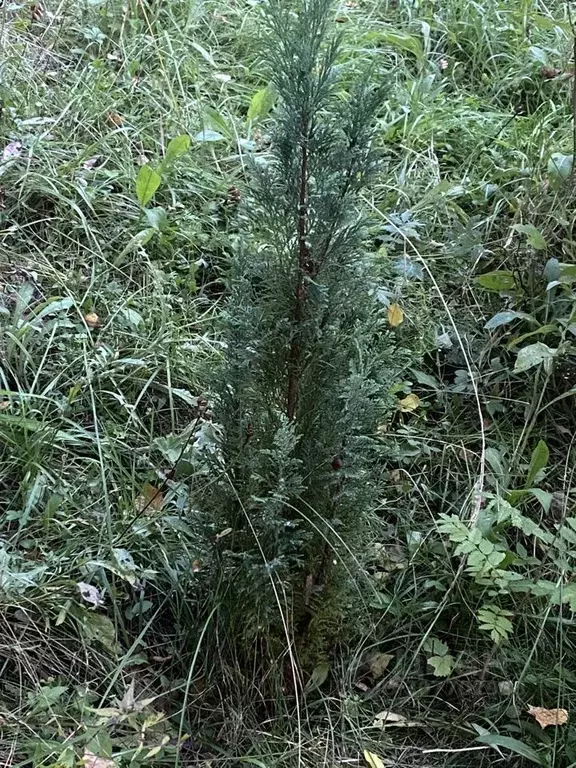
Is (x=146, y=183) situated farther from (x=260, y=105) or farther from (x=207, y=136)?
(x=260, y=105)

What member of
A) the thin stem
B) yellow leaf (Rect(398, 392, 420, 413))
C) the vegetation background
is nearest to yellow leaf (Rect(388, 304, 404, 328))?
the vegetation background

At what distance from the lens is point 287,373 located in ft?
4.61

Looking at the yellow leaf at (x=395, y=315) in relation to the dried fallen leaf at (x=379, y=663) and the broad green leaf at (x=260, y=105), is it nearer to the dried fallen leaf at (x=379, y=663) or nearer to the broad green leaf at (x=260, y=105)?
the dried fallen leaf at (x=379, y=663)

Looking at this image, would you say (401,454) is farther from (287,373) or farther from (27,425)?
(27,425)

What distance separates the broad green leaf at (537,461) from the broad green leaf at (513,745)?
555mm

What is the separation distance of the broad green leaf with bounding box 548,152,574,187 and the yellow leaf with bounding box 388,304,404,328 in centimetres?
62

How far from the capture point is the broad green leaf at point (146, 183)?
7.64ft

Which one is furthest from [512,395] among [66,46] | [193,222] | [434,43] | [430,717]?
[66,46]

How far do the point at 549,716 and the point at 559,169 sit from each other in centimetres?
145

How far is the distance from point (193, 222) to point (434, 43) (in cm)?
146

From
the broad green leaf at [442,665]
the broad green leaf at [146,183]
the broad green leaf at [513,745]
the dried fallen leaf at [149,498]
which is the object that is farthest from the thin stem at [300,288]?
the broad green leaf at [146,183]

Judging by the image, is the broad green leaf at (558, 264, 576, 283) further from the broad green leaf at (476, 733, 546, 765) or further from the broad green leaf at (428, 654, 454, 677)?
the broad green leaf at (476, 733, 546, 765)

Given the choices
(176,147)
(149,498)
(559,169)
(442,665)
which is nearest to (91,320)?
(149,498)

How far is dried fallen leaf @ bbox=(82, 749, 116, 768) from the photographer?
4.49ft
